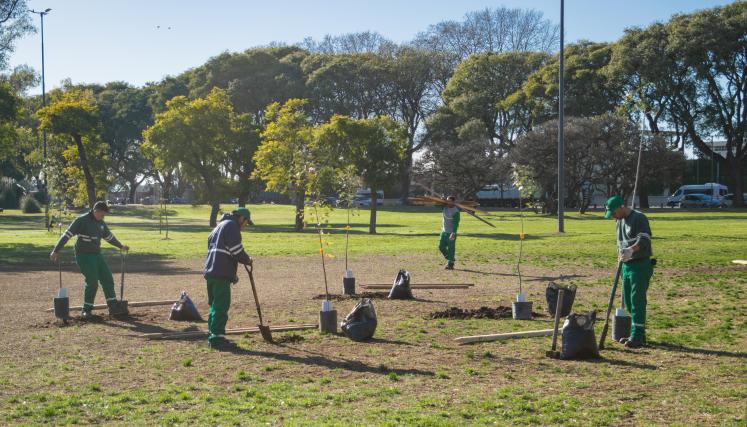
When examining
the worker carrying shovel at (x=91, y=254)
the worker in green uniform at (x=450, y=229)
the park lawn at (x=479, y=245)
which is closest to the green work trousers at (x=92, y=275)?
the worker carrying shovel at (x=91, y=254)

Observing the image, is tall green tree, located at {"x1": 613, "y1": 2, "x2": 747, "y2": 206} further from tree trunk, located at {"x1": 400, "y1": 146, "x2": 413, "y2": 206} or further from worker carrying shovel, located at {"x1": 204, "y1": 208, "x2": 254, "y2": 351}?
worker carrying shovel, located at {"x1": 204, "y1": 208, "x2": 254, "y2": 351}

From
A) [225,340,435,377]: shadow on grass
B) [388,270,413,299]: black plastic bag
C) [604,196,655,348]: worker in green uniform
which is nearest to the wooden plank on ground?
[388,270,413,299]: black plastic bag

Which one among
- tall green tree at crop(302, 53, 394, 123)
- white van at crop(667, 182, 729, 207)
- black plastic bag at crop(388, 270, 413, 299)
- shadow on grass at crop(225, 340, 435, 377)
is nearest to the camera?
shadow on grass at crop(225, 340, 435, 377)

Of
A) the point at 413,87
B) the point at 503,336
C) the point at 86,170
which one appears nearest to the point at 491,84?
the point at 413,87

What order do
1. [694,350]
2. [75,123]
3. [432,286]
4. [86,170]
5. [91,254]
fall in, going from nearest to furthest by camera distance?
[694,350] < [91,254] < [432,286] < [75,123] < [86,170]

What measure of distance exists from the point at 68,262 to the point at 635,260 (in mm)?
20943

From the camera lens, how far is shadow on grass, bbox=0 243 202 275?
24.2 metres

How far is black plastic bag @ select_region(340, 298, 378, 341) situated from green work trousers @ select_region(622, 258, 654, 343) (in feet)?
11.9

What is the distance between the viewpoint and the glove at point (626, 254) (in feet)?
35.8

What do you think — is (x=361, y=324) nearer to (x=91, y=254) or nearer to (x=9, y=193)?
(x=91, y=254)

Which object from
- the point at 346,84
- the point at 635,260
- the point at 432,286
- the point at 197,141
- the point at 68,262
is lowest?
the point at 68,262

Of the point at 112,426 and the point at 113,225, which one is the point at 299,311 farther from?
the point at 113,225

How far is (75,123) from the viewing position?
161ft

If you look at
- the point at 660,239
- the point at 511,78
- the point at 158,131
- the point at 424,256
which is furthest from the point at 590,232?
the point at 511,78
